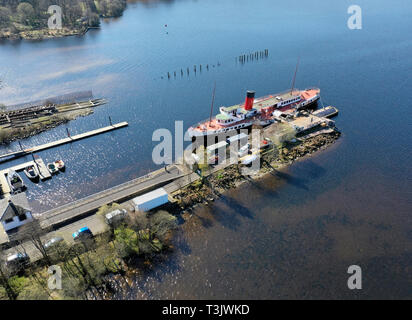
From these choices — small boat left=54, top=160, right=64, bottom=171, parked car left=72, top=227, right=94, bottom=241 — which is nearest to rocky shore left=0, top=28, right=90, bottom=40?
small boat left=54, top=160, right=64, bottom=171

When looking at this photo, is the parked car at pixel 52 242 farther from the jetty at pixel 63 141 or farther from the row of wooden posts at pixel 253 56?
the row of wooden posts at pixel 253 56

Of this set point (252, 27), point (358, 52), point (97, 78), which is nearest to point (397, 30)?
point (358, 52)

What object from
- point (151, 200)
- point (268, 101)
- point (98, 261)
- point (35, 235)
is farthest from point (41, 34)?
point (98, 261)

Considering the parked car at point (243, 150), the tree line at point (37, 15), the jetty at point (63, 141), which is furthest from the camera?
the tree line at point (37, 15)

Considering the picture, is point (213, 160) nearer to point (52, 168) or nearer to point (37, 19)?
point (52, 168)

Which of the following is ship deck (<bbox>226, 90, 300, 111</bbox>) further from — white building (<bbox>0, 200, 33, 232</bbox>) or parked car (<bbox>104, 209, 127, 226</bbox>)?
Result: white building (<bbox>0, 200, 33, 232</bbox>)

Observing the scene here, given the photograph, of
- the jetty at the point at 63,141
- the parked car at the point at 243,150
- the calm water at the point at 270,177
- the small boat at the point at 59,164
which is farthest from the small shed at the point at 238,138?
the small boat at the point at 59,164

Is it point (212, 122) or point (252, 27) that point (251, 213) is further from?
point (252, 27)
